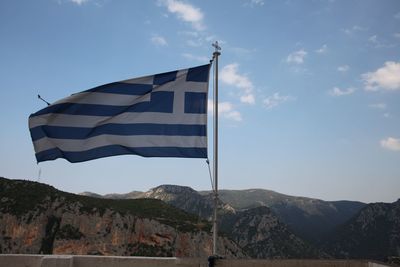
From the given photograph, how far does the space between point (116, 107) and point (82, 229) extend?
111565 mm

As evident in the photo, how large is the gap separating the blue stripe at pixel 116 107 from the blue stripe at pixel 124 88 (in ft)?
0.98

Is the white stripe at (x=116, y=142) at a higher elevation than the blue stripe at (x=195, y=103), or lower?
lower

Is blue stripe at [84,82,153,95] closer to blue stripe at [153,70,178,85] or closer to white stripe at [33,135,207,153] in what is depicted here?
blue stripe at [153,70,178,85]

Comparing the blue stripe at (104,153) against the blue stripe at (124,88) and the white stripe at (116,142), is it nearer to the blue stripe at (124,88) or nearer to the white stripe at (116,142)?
the white stripe at (116,142)

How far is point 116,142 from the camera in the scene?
1276cm

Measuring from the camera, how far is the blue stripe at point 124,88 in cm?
1312

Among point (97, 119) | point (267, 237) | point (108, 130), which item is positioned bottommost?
point (267, 237)

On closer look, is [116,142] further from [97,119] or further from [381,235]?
[381,235]

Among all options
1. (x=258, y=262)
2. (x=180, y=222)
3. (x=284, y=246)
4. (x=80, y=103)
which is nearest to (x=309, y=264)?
(x=258, y=262)

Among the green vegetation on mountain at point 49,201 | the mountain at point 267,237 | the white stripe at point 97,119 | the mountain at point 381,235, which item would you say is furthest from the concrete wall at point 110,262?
the mountain at point 381,235

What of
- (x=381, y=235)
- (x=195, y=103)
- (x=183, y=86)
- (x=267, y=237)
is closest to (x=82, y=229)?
(x=267, y=237)

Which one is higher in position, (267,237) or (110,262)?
(267,237)

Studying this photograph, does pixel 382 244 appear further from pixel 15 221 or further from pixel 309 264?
pixel 309 264

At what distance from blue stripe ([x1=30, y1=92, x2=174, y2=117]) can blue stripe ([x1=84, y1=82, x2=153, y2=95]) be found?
30 centimetres
